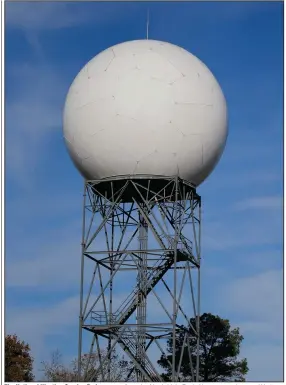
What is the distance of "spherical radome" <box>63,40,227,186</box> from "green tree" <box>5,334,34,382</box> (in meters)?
17.8

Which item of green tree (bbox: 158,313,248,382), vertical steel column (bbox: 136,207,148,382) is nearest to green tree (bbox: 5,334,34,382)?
green tree (bbox: 158,313,248,382)

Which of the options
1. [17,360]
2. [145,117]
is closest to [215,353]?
[17,360]

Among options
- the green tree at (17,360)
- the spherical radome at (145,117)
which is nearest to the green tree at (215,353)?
the green tree at (17,360)

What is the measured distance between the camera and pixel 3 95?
113ft

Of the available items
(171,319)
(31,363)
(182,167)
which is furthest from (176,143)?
(31,363)

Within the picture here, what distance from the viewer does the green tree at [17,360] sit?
54.9 meters

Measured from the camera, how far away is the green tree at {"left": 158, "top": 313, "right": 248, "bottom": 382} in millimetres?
54000

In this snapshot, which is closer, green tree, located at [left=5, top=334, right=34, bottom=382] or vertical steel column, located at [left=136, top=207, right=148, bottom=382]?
vertical steel column, located at [left=136, top=207, right=148, bottom=382]

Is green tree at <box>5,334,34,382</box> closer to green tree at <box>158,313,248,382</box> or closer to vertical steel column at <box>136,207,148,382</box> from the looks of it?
green tree at <box>158,313,248,382</box>

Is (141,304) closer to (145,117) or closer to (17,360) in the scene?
(145,117)

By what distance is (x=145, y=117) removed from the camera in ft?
129

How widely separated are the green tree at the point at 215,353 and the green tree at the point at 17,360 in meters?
7.92

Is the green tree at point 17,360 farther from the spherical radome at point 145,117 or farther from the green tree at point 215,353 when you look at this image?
the spherical radome at point 145,117

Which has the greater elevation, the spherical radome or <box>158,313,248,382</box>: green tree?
the spherical radome
